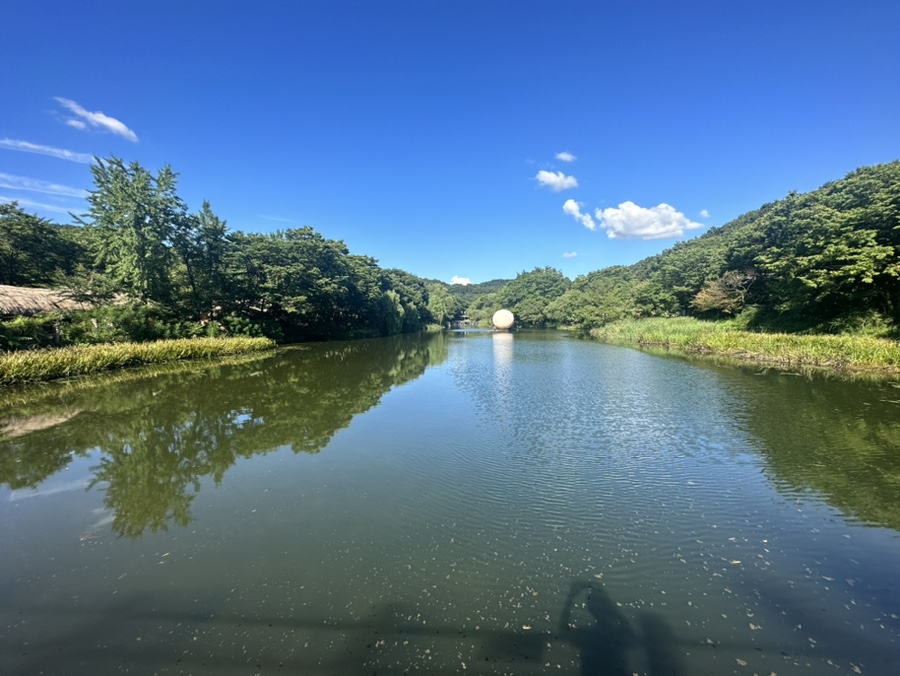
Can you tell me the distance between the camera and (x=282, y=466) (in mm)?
6363

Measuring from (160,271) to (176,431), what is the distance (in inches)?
784

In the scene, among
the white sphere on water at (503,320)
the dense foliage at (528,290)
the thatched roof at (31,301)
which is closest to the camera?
the thatched roof at (31,301)

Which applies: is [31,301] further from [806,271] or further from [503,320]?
[503,320]

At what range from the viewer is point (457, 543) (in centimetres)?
402

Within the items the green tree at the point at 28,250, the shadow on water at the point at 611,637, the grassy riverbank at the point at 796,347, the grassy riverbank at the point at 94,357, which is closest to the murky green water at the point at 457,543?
the shadow on water at the point at 611,637

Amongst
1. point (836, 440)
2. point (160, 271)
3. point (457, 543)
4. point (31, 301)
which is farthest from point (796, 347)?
point (31, 301)

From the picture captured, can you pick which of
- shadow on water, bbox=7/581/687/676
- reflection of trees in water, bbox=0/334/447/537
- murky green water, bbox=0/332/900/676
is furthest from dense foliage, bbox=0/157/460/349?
shadow on water, bbox=7/581/687/676

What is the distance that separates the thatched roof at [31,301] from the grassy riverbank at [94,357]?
553 cm

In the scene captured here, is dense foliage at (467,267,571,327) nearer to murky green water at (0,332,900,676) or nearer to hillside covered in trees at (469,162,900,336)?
hillside covered in trees at (469,162,900,336)

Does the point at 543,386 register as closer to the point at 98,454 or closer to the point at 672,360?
the point at 672,360

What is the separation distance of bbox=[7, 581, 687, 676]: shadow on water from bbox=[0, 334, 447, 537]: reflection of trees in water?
172 centimetres

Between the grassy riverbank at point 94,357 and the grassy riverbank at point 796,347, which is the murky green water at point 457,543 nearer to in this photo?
the grassy riverbank at point 94,357

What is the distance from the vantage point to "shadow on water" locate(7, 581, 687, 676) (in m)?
2.59

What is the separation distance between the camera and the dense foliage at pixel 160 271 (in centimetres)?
2109
